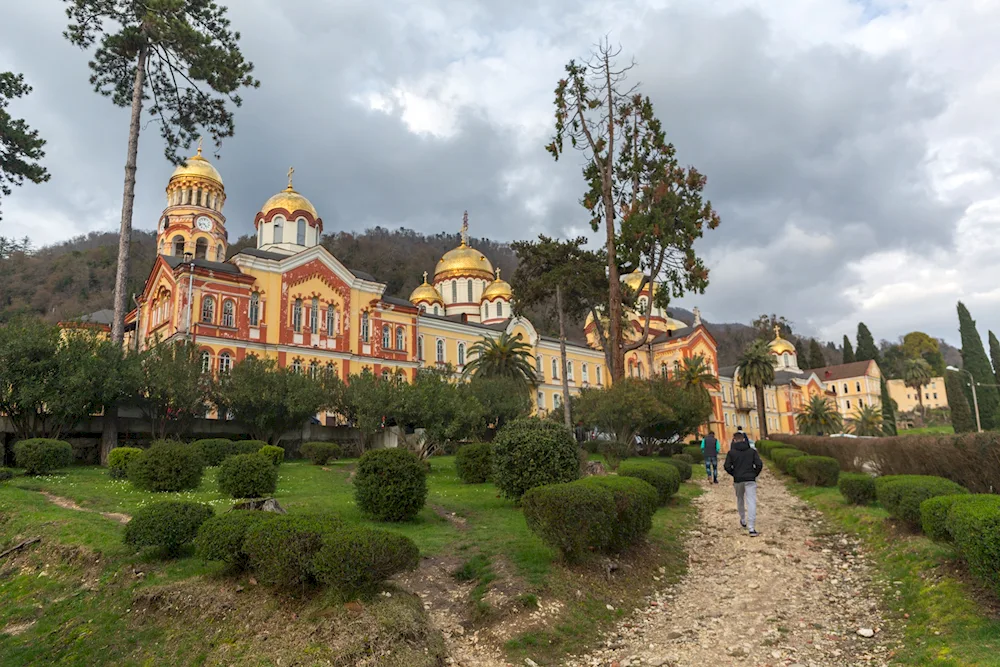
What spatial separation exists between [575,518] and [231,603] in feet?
12.6

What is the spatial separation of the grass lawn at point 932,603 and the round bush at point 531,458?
5035 millimetres

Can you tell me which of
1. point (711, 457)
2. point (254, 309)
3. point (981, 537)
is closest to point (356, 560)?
point (981, 537)

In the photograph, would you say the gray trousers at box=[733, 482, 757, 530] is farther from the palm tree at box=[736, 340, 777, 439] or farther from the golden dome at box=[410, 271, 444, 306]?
the golden dome at box=[410, 271, 444, 306]

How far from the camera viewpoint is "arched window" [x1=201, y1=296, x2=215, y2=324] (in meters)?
32.0

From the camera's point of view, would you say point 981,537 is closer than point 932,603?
Yes

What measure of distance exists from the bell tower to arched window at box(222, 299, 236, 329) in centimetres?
1104

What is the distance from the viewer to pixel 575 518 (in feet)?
25.2

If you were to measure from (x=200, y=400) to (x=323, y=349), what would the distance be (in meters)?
13.8

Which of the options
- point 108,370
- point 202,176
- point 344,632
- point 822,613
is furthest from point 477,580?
point 202,176

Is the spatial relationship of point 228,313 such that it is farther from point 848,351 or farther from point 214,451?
point 848,351

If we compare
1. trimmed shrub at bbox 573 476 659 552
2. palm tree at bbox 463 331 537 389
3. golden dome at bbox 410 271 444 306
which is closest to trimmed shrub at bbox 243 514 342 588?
trimmed shrub at bbox 573 476 659 552

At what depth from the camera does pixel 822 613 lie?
282 inches

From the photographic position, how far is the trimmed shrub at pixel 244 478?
1283 cm

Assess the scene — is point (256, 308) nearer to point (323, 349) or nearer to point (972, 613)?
point (323, 349)
